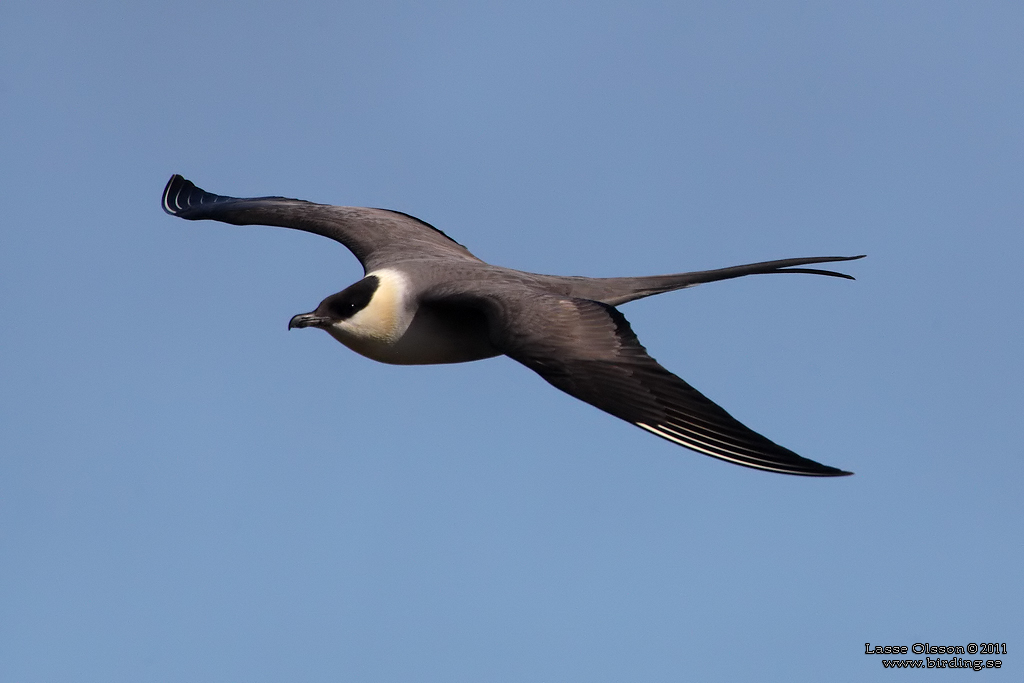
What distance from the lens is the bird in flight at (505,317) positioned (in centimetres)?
779

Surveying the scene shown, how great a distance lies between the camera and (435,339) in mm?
10352

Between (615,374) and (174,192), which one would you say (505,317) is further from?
(174,192)

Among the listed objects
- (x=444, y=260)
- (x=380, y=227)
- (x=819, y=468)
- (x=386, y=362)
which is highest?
(x=380, y=227)

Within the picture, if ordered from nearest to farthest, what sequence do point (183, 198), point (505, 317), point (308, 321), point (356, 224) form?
1. point (505, 317)
2. point (308, 321)
3. point (356, 224)
4. point (183, 198)

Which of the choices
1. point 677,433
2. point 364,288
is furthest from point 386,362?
point 677,433

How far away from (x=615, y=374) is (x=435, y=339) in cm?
251

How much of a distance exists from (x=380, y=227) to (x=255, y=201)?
6.35 feet

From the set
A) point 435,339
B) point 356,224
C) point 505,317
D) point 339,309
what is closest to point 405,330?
point 435,339

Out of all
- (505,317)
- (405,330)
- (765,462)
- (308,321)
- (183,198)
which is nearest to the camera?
(765,462)

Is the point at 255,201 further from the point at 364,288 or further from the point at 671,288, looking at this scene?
the point at 671,288

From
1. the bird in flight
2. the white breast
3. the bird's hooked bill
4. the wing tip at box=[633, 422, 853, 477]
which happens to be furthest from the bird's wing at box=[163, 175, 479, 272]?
the wing tip at box=[633, 422, 853, 477]

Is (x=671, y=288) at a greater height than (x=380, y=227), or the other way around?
(x=380, y=227)

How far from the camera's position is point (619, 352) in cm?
845

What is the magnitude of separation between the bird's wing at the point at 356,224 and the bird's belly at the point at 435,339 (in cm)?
127
